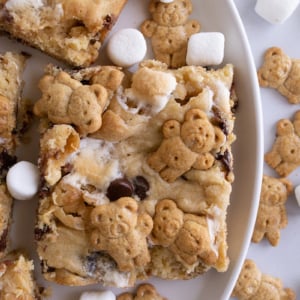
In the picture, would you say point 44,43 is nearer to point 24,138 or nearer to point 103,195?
point 24,138

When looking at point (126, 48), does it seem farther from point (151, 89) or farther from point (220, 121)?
point (220, 121)

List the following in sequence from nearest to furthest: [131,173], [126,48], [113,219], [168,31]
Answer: [113,219]
[131,173]
[126,48]
[168,31]

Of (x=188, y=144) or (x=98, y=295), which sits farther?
(x=98, y=295)

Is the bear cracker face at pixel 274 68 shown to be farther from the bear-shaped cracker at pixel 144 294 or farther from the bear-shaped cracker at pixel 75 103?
the bear-shaped cracker at pixel 144 294

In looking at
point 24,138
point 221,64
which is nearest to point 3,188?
point 24,138

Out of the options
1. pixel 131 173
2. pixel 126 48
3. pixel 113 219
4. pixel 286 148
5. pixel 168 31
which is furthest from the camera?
pixel 286 148

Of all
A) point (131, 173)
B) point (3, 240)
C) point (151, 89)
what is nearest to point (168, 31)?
point (151, 89)

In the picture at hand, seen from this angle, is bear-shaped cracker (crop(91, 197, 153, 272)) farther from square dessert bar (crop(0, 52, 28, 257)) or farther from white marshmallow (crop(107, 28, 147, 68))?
white marshmallow (crop(107, 28, 147, 68))

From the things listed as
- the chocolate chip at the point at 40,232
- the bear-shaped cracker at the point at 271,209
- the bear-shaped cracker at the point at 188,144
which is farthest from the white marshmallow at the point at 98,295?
the bear-shaped cracker at the point at 271,209
